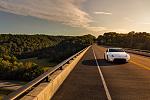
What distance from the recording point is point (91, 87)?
1149 cm

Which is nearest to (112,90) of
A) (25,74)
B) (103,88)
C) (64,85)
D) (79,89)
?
(103,88)

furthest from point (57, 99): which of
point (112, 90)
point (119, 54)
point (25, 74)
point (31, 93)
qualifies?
point (25, 74)

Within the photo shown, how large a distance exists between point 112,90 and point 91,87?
1.11m

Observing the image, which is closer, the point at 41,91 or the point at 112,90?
the point at 41,91

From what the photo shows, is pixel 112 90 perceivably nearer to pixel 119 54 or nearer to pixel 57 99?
pixel 57 99

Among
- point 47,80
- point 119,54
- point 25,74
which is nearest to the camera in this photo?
point 47,80

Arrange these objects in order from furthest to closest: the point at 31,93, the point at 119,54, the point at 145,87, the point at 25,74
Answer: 1. the point at 25,74
2. the point at 119,54
3. the point at 145,87
4. the point at 31,93

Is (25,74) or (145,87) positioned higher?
(145,87)

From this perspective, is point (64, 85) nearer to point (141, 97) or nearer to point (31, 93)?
point (141, 97)

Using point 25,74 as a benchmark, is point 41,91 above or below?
above

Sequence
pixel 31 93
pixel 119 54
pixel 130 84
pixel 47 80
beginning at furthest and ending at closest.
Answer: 1. pixel 119 54
2. pixel 130 84
3. pixel 47 80
4. pixel 31 93

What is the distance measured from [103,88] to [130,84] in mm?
1739

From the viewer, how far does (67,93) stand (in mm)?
9930

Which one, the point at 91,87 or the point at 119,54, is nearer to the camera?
the point at 91,87
